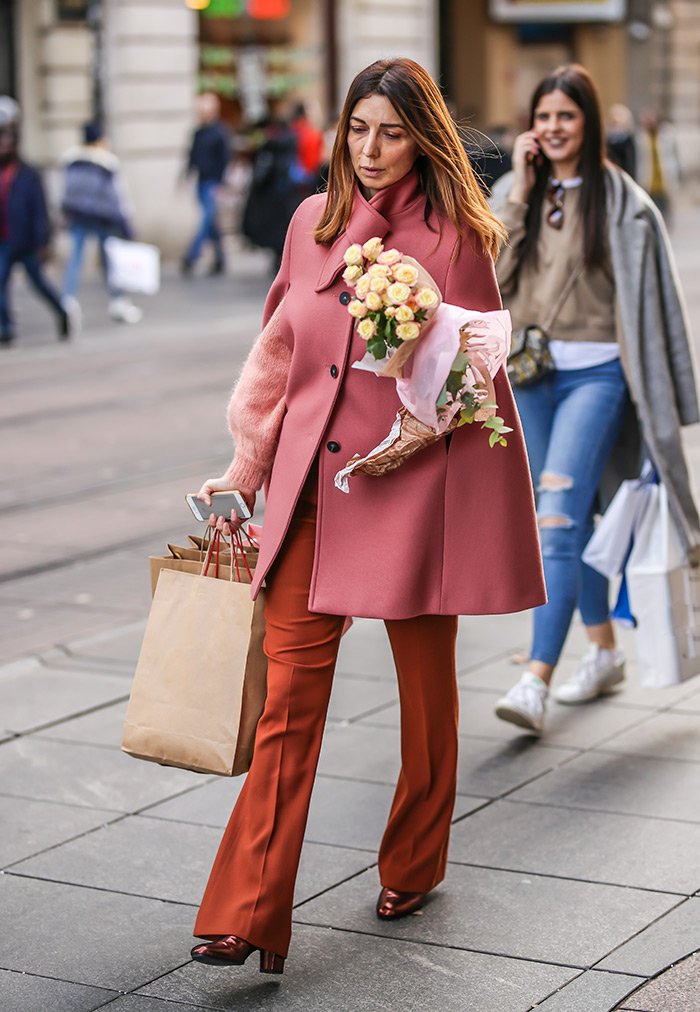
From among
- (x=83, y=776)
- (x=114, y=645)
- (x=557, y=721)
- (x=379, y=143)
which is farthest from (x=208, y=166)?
(x=379, y=143)

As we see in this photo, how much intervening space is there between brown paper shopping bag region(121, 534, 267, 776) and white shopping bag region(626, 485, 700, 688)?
180cm

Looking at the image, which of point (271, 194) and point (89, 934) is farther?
point (271, 194)

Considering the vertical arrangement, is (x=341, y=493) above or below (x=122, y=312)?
above

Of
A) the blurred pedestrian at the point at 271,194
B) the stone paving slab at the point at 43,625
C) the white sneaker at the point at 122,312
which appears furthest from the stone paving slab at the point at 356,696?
the blurred pedestrian at the point at 271,194

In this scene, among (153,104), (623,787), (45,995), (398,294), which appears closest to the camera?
(398,294)

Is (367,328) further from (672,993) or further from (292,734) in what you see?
(672,993)

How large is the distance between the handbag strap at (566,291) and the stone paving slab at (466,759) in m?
1.24

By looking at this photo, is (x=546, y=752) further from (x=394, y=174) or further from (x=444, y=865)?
(x=394, y=174)

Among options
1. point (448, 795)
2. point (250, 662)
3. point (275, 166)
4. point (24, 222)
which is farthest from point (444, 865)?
point (275, 166)

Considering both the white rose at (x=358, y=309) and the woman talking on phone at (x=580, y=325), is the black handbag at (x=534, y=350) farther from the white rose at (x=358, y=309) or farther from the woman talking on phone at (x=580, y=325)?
the white rose at (x=358, y=309)

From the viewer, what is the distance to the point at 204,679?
12.3 ft

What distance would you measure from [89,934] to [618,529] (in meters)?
2.21

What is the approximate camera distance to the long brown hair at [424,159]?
3605mm

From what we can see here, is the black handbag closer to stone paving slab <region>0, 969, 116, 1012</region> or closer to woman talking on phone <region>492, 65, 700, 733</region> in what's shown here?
woman talking on phone <region>492, 65, 700, 733</region>
